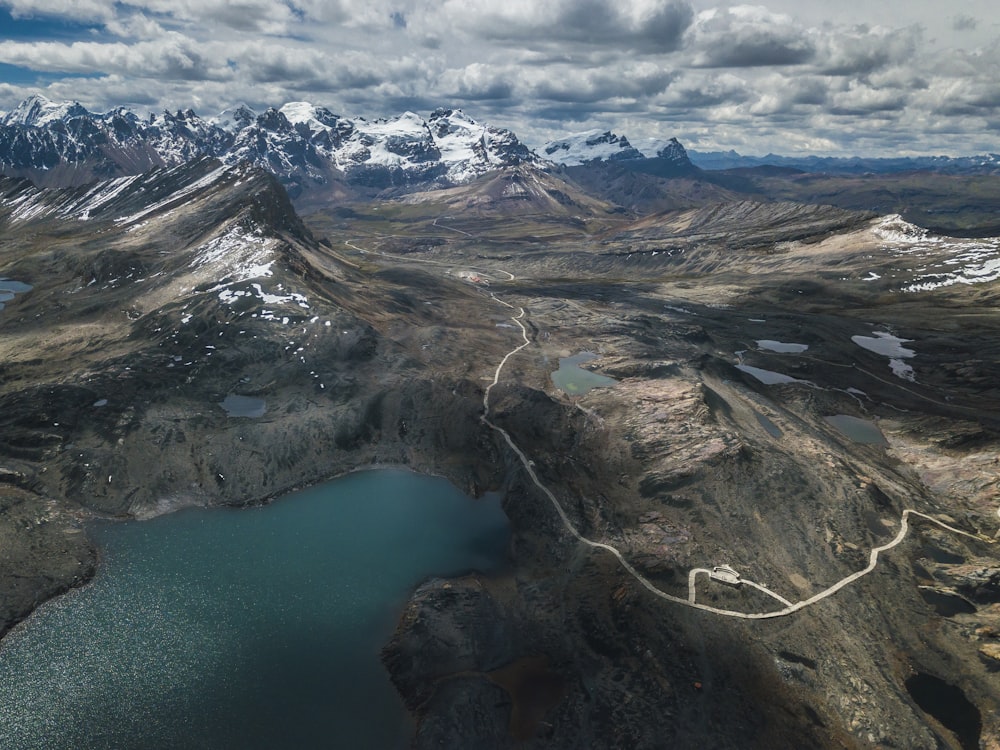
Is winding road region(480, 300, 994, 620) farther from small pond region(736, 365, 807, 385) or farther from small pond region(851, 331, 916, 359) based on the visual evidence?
small pond region(851, 331, 916, 359)

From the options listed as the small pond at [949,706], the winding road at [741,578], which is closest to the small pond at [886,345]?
the winding road at [741,578]

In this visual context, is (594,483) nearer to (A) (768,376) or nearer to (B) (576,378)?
(B) (576,378)

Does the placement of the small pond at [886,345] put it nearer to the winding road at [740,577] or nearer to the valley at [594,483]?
the valley at [594,483]

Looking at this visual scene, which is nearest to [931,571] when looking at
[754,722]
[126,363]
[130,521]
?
[754,722]

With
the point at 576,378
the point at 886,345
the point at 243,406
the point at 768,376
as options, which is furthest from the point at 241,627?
the point at 886,345

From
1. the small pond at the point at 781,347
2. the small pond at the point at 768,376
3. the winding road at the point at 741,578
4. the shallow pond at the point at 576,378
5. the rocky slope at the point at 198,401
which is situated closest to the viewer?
the winding road at the point at 741,578
